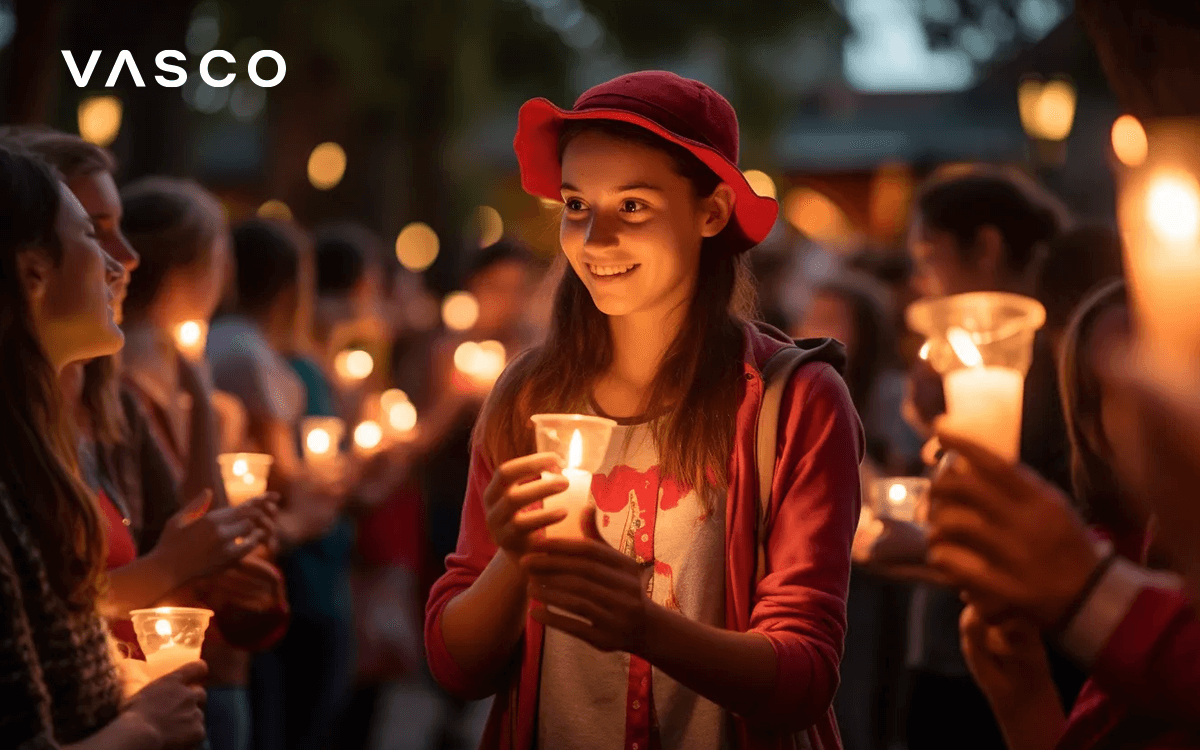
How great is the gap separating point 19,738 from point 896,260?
753cm

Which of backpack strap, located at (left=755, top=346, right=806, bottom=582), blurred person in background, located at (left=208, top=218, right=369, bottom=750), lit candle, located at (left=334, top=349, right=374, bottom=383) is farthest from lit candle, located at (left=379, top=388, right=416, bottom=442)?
backpack strap, located at (left=755, top=346, right=806, bottom=582)

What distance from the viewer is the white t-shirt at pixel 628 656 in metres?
2.58

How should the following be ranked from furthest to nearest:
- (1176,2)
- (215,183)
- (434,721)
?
(215,183), (434,721), (1176,2)

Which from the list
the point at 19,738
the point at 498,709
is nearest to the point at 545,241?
the point at 498,709

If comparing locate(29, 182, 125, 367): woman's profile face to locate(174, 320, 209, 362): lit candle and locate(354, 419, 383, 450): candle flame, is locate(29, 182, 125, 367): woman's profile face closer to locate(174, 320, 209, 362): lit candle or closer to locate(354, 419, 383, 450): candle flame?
locate(174, 320, 209, 362): lit candle

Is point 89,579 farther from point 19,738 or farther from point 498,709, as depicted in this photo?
point 498,709

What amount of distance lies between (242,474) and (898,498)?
6.69 feet

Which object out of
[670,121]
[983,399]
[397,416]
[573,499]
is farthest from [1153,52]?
[397,416]

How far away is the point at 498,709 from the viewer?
273cm

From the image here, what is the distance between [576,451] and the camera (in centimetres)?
220

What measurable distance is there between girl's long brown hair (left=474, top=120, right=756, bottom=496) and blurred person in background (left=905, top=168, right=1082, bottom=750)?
1.72m

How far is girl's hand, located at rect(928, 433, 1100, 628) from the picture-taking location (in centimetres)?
165

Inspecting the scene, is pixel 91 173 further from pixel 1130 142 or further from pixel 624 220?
pixel 1130 142

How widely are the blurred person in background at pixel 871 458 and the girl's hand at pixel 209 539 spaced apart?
3140mm
